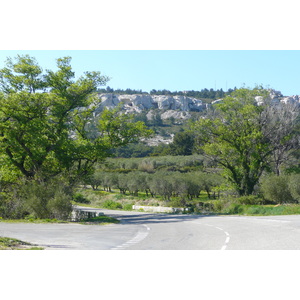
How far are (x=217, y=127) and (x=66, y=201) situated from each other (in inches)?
1027

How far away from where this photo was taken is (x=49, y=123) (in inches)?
1330

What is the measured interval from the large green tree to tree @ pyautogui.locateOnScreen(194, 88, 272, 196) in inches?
543

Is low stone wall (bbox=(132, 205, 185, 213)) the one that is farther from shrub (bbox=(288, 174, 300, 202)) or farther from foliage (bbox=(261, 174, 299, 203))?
shrub (bbox=(288, 174, 300, 202))

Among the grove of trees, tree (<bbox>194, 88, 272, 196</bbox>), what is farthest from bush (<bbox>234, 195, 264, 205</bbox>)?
the grove of trees

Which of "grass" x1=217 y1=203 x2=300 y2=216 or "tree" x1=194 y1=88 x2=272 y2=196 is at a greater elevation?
"tree" x1=194 y1=88 x2=272 y2=196

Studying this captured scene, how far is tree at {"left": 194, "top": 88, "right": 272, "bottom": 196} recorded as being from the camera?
46156mm

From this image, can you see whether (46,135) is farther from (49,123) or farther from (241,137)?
(241,137)

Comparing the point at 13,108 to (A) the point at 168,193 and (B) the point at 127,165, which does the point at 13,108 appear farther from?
(B) the point at 127,165

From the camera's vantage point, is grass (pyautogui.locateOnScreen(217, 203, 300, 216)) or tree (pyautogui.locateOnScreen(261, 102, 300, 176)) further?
tree (pyautogui.locateOnScreen(261, 102, 300, 176))

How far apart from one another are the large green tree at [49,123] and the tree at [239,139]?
13.8 meters

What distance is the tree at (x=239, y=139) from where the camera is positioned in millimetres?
46156

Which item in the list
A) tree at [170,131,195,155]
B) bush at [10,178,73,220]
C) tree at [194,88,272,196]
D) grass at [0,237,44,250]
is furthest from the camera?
tree at [170,131,195,155]
